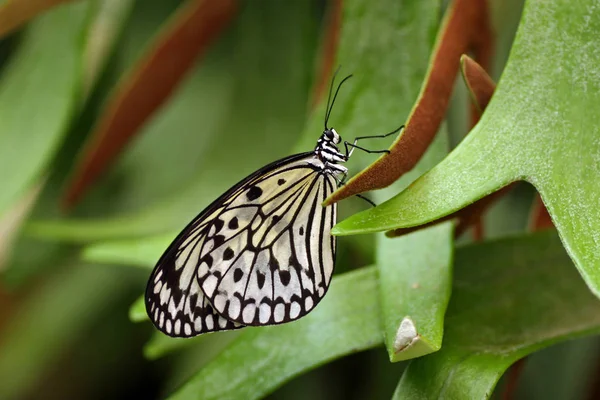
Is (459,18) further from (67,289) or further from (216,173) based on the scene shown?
(67,289)

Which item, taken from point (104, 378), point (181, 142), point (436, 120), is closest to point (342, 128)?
point (436, 120)

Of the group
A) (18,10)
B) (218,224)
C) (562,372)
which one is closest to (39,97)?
(18,10)

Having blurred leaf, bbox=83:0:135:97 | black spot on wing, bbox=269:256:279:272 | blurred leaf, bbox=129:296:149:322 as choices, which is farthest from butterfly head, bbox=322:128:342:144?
blurred leaf, bbox=83:0:135:97

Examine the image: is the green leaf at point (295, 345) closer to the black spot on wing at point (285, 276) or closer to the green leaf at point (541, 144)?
the black spot on wing at point (285, 276)

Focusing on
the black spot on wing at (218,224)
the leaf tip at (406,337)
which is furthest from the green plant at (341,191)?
the black spot on wing at (218,224)

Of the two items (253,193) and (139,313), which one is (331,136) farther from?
(139,313)

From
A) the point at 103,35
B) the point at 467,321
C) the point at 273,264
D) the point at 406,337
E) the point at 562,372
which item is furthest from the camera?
the point at 103,35
